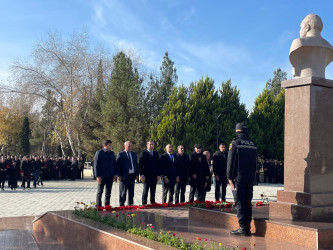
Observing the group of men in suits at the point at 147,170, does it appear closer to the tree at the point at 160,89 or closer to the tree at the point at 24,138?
the tree at the point at 160,89

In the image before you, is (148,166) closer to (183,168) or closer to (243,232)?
(183,168)

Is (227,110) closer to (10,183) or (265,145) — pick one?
(265,145)

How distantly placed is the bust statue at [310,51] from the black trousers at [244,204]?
7.77 feet

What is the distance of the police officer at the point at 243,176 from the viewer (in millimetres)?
5992

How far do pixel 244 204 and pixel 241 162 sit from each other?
655 mm

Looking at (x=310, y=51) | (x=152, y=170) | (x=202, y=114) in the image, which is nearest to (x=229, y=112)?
(x=202, y=114)

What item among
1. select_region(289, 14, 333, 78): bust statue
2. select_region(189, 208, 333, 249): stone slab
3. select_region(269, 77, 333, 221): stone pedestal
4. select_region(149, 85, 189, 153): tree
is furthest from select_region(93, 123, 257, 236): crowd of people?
select_region(149, 85, 189, 153): tree

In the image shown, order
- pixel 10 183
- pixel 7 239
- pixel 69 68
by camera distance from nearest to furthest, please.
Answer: pixel 7 239
pixel 10 183
pixel 69 68

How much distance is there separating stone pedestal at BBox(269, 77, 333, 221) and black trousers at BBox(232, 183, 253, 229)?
77cm

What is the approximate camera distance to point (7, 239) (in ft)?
24.9

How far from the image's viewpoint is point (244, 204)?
598 centimetres

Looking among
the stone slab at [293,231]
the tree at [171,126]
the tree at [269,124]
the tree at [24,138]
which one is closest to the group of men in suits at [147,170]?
the stone slab at [293,231]

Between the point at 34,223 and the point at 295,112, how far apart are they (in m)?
6.13

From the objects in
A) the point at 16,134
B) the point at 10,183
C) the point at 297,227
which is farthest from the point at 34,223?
the point at 16,134
